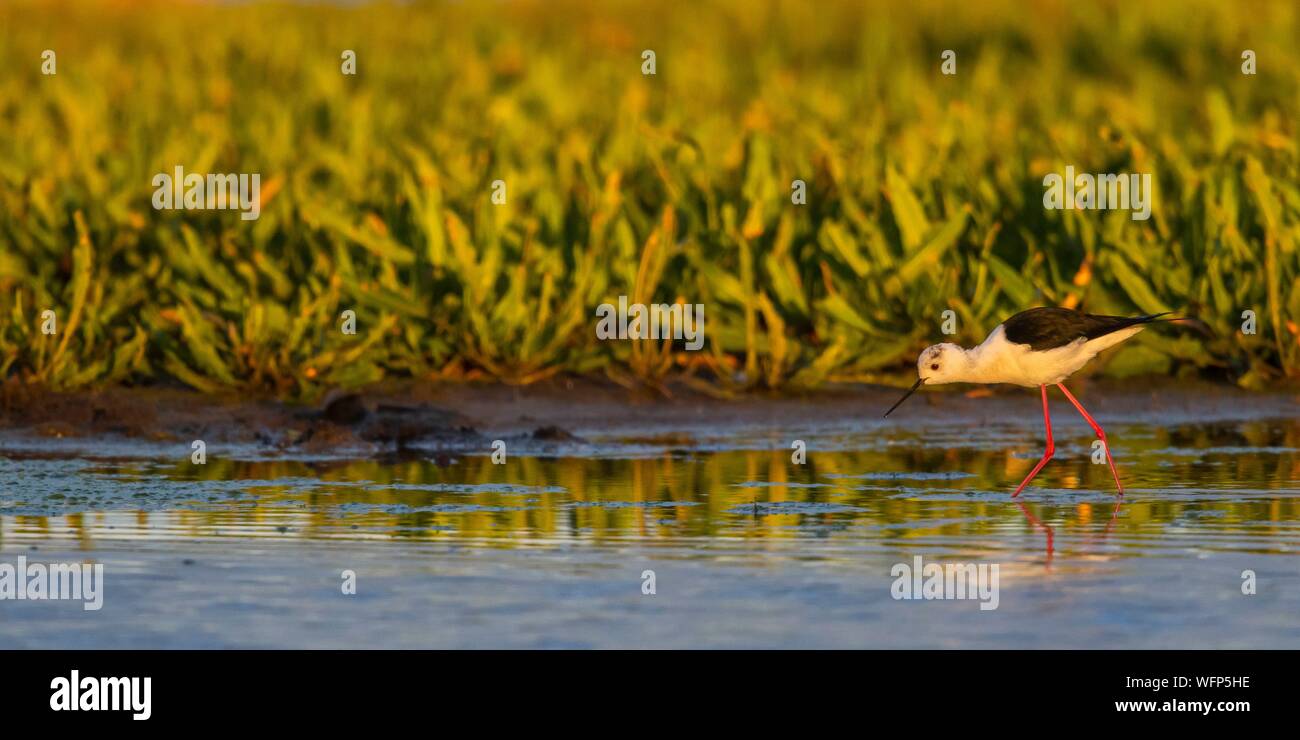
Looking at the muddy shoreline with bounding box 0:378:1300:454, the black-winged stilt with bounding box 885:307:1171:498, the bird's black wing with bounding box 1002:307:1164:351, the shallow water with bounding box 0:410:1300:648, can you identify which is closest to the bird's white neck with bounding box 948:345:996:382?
the black-winged stilt with bounding box 885:307:1171:498

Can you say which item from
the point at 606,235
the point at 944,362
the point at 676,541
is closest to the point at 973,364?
the point at 944,362

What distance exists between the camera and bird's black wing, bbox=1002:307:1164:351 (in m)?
9.22

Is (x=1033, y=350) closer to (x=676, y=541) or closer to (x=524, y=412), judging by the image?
(x=676, y=541)

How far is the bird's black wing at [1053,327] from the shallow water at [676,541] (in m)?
0.50

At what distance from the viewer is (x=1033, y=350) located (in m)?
9.25

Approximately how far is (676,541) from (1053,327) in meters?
2.33

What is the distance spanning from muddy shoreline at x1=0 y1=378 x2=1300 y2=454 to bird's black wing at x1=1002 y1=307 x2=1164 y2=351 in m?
1.53

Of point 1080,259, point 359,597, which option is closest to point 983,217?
point 1080,259

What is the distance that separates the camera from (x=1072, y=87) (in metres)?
19.6

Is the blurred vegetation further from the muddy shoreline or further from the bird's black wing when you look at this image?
the bird's black wing

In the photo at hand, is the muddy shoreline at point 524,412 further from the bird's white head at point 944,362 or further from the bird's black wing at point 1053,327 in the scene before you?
the bird's black wing at point 1053,327

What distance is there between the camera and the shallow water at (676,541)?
20.3ft

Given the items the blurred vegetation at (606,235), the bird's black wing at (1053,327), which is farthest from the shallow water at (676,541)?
the blurred vegetation at (606,235)

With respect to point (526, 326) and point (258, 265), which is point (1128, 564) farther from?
point (258, 265)
